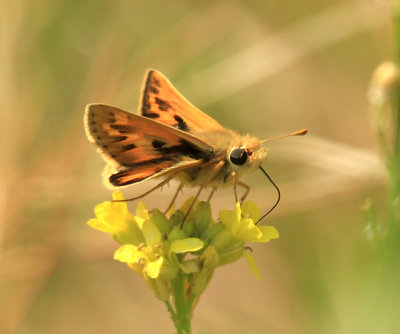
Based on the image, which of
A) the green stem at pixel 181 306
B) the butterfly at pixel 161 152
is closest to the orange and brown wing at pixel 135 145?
the butterfly at pixel 161 152

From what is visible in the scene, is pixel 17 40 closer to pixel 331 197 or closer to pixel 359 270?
pixel 331 197

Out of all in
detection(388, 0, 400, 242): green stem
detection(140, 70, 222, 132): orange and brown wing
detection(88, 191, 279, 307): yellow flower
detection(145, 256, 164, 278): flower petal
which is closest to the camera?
detection(145, 256, 164, 278): flower petal

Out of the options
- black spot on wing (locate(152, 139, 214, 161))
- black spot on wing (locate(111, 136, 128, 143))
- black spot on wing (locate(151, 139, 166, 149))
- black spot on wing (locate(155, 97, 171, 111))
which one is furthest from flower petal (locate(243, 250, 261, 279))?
black spot on wing (locate(155, 97, 171, 111))

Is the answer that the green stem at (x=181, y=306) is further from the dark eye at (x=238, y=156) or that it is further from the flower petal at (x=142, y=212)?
the dark eye at (x=238, y=156)

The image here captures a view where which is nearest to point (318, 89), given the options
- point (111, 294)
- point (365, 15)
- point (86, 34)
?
point (365, 15)

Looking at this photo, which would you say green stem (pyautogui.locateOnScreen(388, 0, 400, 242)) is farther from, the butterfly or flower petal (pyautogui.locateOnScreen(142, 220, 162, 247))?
flower petal (pyautogui.locateOnScreen(142, 220, 162, 247))
